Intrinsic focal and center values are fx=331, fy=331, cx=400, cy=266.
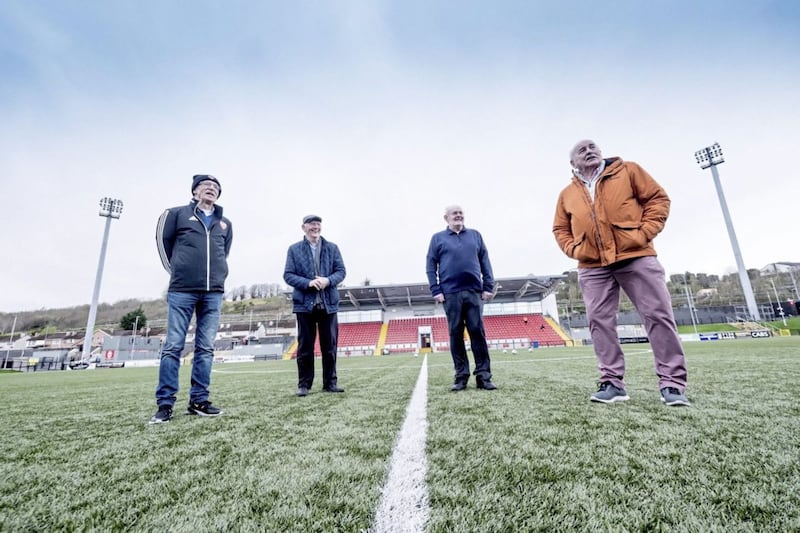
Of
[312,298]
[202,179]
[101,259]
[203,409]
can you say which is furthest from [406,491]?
[101,259]

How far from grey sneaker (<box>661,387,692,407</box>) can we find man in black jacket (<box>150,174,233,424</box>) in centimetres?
311

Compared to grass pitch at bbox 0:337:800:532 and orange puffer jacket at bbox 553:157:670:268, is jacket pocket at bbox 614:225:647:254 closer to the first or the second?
orange puffer jacket at bbox 553:157:670:268

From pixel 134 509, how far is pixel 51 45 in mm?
23622

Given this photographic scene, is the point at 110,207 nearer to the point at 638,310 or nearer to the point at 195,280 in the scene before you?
the point at 195,280

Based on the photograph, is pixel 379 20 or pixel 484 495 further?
pixel 379 20

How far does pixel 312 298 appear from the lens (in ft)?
11.4

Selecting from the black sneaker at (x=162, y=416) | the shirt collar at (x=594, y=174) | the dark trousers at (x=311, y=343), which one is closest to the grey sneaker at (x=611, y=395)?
the shirt collar at (x=594, y=174)

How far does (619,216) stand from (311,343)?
120 inches

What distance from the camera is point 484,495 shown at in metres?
0.92

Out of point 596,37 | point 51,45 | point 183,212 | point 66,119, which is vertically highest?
Answer: point 596,37

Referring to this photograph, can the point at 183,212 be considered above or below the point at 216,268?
above

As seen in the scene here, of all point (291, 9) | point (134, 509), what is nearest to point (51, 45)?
point (291, 9)

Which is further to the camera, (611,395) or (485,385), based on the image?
(485,385)

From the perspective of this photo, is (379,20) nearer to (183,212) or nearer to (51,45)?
(51,45)
